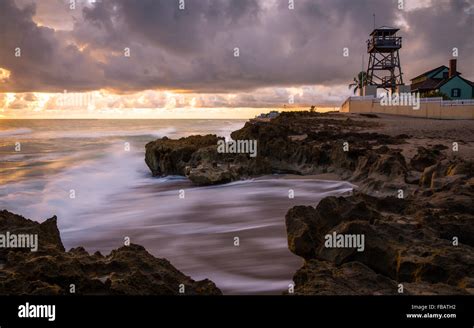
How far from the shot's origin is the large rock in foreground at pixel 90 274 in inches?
147

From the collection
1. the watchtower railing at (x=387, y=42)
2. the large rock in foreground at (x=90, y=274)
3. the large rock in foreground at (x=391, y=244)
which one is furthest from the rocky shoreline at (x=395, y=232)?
the watchtower railing at (x=387, y=42)

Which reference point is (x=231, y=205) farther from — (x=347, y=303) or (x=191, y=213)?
(x=347, y=303)

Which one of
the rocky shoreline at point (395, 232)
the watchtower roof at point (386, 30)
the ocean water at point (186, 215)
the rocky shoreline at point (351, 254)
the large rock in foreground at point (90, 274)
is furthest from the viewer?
the watchtower roof at point (386, 30)

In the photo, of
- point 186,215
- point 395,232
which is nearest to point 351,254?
point 395,232

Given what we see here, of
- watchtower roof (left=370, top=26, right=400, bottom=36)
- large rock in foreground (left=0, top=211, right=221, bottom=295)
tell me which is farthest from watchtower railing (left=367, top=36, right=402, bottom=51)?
large rock in foreground (left=0, top=211, right=221, bottom=295)

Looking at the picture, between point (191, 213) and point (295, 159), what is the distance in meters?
5.32

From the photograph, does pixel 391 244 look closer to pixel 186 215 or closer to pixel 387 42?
pixel 186 215

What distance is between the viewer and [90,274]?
4.15 m

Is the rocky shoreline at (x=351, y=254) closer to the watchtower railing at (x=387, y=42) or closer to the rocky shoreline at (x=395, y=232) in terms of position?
the rocky shoreline at (x=395, y=232)

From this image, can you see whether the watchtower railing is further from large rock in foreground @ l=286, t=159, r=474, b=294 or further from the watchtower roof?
large rock in foreground @ l=286, t=159, r=474, b=294

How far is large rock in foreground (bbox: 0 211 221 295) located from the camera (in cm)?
372

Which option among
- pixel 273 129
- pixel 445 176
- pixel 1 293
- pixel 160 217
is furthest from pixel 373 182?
pixel 273 129

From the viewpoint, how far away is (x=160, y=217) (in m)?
9.62

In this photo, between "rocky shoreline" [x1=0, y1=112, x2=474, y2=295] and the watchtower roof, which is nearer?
"rocky shoreline" [x1=0, y1=112, x2=474, y2=295]
